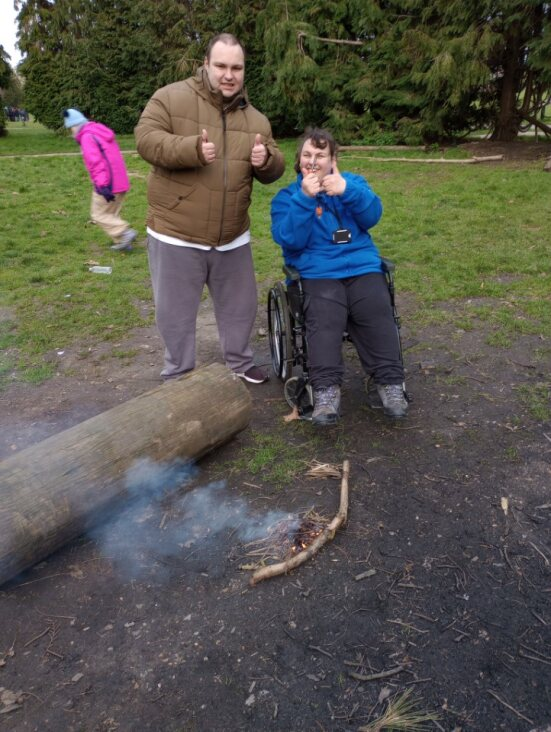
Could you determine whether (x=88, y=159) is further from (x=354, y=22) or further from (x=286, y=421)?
(x=354, y=22)

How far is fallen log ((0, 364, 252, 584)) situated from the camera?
93.5 inches

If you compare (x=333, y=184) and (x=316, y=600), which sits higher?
(x=333, y=184)

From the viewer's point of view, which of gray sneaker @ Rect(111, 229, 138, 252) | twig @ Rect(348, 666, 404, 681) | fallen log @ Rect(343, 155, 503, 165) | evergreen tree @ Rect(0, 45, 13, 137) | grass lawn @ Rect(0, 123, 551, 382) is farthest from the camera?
evergreen tree @ Rect(0, 45, 13, 137)

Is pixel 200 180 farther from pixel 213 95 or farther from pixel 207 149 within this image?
pixel 213 95

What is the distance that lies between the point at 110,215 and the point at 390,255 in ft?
11.8

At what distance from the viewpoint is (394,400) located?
10.7 feet

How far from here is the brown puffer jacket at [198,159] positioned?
3199 mm

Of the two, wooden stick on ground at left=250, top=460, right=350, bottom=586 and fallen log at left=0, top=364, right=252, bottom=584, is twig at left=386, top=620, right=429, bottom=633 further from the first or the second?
fallen log at left=0, top=364, right=252, bottom=584

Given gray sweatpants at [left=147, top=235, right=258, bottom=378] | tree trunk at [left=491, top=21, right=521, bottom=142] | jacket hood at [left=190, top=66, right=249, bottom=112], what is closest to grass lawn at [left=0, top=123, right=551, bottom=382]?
gray sweatpants at [left=147, top=235, right=258, bottom=378]

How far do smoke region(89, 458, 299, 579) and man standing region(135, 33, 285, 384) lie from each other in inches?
40.4

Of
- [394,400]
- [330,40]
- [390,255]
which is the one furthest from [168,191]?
[330,40]

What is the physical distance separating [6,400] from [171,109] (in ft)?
7.36

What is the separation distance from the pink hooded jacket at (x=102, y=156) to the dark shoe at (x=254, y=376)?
4.27m

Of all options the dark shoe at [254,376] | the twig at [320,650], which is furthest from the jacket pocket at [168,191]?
the twig at [320,650]
